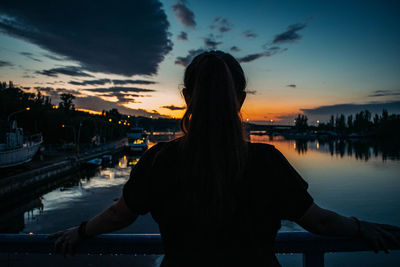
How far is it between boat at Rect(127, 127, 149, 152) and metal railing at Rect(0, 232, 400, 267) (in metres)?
64.4

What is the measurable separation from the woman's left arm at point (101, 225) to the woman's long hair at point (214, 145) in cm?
34

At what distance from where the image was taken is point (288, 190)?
40.2 inches

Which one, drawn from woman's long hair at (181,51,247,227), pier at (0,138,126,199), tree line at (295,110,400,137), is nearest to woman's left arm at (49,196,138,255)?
woman's long hair at (181,51,247,227)

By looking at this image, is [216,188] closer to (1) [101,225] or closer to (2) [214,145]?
(2) [214,145]

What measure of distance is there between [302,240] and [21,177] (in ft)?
88.4

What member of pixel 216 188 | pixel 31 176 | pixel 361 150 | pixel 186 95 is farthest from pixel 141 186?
pixel 361 150

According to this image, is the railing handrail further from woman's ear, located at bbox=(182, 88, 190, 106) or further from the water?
the water

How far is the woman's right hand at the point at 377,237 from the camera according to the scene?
1.33 m

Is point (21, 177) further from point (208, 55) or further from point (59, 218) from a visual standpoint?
point (208, 55)

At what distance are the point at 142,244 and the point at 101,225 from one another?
13.2 inches

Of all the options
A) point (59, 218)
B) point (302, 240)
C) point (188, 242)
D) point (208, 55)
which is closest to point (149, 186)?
point (188, 242)

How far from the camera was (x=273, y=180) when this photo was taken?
3.33ft

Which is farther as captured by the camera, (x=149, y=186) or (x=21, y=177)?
(x=21, y=177)

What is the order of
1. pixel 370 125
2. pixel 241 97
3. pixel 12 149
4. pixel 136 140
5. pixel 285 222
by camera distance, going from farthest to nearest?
pixel 370 125
pixel 136 140
pixel 12 149
pixel 285 222
pixel 241 97
